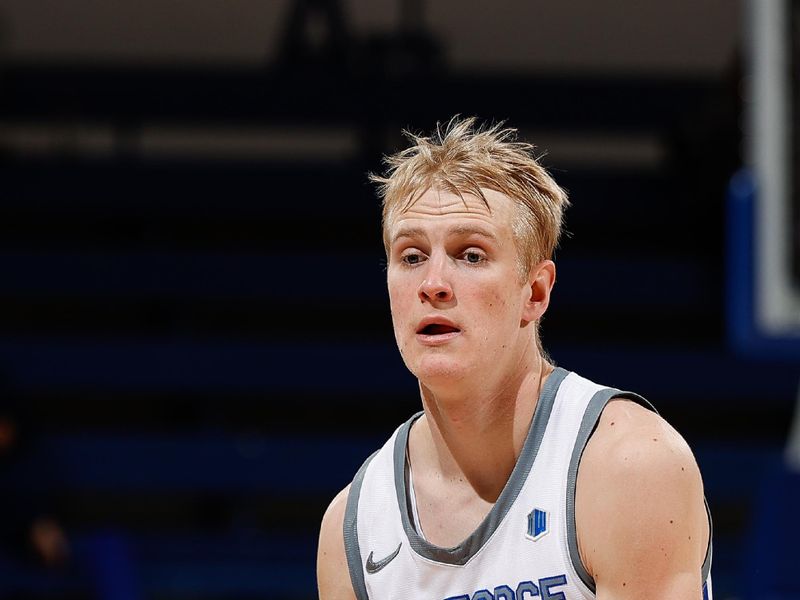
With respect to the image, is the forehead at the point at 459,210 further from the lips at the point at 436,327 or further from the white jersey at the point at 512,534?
the white jersey at the point at 512,534

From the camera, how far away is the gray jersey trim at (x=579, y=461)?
7.50 feet

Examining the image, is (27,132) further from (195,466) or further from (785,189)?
(785,189)

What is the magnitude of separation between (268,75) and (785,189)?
4332mm

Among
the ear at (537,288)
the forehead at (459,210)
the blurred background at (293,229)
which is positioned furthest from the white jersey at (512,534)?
the blurred background at (293,229)

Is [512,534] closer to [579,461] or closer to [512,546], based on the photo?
[512,546]

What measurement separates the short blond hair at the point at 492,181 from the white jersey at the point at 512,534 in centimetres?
30

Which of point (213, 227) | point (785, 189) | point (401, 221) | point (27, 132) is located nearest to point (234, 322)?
point (213, 227)

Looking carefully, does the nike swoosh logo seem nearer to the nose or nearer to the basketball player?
the basketball player

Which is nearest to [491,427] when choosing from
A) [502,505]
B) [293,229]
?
Answer: [502,505]

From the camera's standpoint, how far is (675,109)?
8.57m

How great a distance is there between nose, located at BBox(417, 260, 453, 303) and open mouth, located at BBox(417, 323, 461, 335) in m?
0.05

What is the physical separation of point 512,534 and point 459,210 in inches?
23.7

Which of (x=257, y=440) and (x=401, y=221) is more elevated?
(x=401, y=221)

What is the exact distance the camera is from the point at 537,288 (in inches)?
97.5
